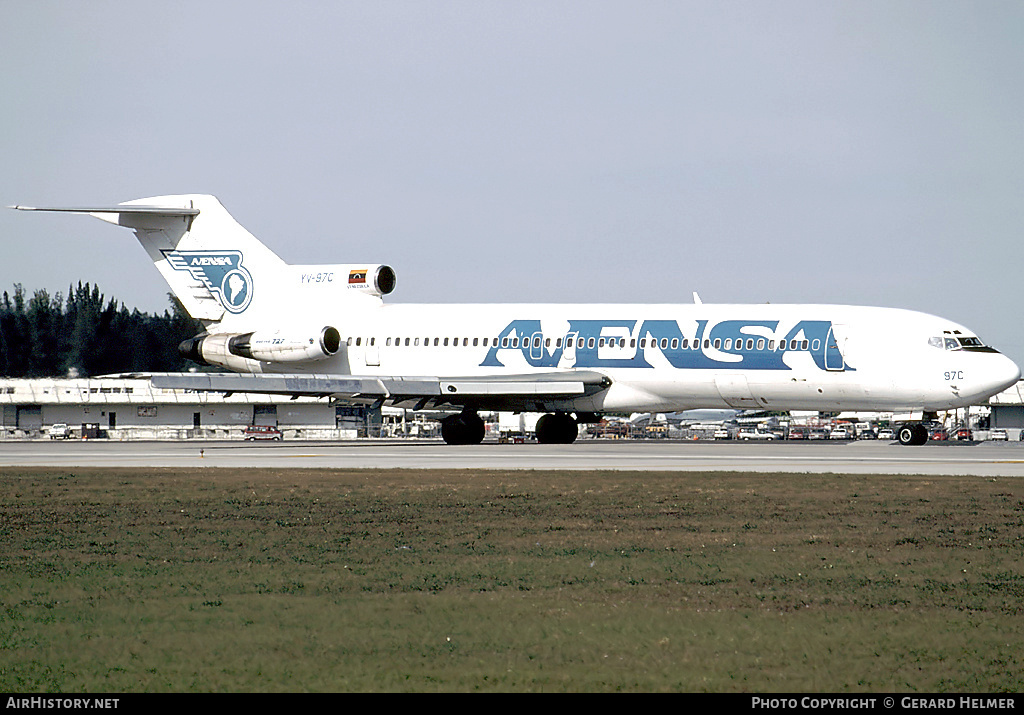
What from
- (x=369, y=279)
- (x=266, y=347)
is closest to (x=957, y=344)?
(x=369, y=279)

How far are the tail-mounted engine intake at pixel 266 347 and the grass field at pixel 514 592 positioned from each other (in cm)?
2575

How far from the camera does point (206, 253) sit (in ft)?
156

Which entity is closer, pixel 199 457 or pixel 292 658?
pixel 292 658

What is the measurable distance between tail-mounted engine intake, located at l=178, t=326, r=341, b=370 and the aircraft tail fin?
4.78 feet

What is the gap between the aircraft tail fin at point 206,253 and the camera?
47.3 metres

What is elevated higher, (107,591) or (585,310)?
(585,310)

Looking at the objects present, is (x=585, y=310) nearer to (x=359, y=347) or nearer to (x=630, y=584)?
(x=359, y=347)

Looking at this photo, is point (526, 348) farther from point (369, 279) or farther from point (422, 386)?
point (369, 279)

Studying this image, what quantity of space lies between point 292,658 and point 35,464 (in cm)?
2356

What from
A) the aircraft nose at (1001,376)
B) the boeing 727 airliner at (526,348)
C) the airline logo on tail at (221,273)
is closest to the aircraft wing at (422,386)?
the boeing 727 airliner at (526,348)

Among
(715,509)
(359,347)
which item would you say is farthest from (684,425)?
(715,509)

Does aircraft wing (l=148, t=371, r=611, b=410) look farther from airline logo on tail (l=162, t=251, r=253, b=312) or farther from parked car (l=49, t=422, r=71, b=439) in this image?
parked car (l=49, t=422, r=71, b=439)
